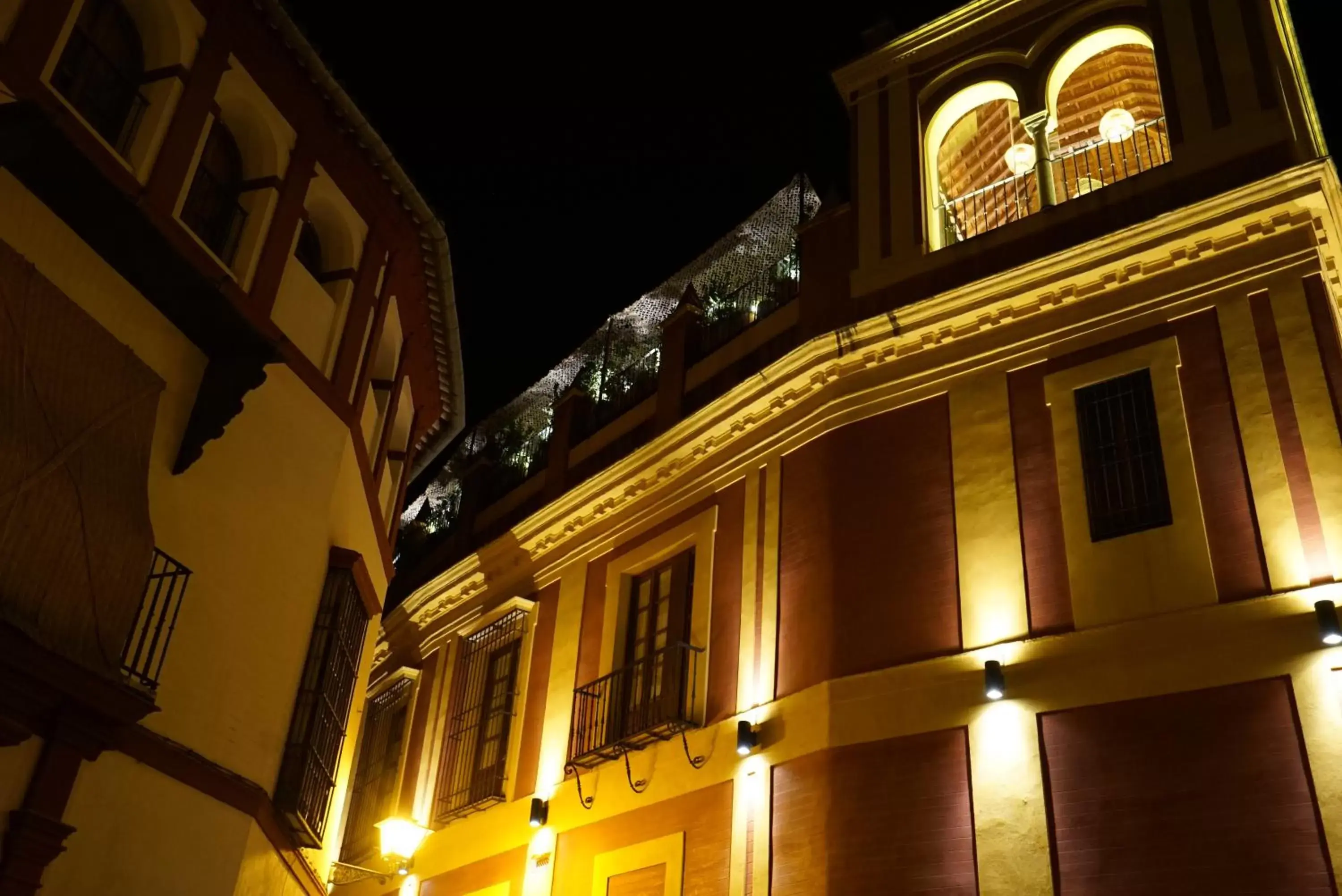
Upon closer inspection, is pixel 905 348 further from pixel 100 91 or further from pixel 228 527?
pixel 100 91

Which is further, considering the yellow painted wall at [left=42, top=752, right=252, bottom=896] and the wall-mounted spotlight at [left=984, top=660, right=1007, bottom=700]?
the wall-mounted spotlight at [left=984, top=660, right=1007, bottom=700]

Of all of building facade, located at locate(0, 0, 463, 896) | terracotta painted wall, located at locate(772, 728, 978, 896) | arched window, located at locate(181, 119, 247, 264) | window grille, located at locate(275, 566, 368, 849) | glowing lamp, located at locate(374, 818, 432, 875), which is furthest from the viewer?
glowing lamp, located at locate(374, 818, 432, 875)

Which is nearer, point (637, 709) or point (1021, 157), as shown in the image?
point (637, 709)

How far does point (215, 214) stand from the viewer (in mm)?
11773

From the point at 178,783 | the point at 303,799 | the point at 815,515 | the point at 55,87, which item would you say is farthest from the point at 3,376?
the point at 815,515

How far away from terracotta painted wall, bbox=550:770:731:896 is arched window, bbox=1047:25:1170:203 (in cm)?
745

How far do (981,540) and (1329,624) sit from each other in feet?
9.66

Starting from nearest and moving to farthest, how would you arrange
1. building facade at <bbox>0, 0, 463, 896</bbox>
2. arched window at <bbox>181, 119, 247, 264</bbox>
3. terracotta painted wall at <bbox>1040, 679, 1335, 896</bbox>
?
building facade at <bbox>0, 0, 463, 896</bbox>, terracotta painted wall at <bbox>1040, 679, 1335, 896</bbox>, arched window at <bbox>181, 119, 247, 264</bbox>

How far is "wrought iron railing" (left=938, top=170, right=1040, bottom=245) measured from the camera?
553 inches

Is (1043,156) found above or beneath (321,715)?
above

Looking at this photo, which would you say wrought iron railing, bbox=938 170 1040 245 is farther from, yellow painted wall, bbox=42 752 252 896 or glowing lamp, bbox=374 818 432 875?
yellow painted wall, bbox=42 752 252 896

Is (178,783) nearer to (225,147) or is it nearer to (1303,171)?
(225,147)

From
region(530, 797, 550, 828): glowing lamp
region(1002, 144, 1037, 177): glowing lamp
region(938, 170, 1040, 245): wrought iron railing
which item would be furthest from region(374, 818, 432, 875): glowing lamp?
region(1002, 144, 1037, 177): glowing lamp

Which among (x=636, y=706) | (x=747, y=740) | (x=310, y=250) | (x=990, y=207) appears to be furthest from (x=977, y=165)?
(x=747, y=740)
